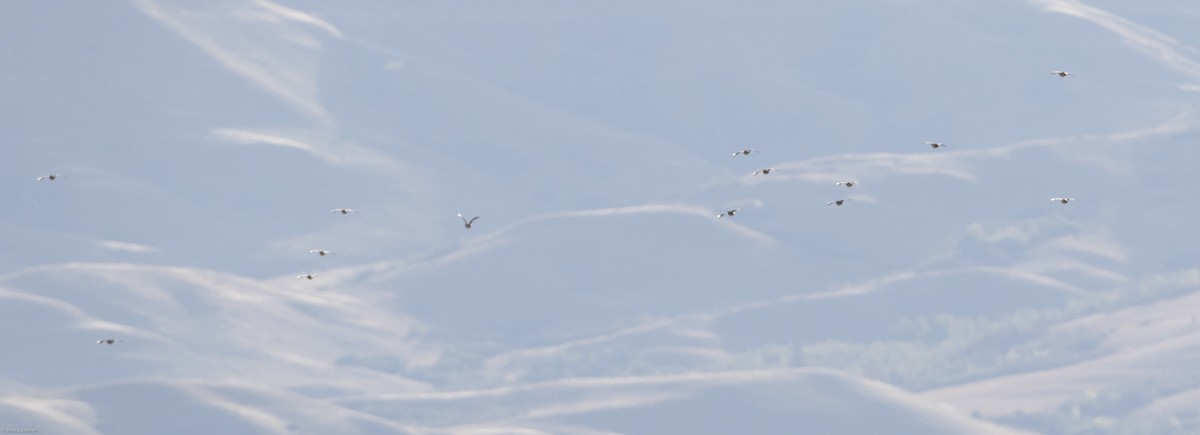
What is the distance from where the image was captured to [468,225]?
92125 mm
